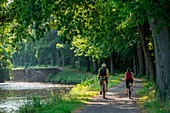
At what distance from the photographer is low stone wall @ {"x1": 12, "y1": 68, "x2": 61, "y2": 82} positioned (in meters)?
82.7

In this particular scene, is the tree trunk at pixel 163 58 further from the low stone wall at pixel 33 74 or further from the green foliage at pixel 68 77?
the low stone wall at pixel 33 74

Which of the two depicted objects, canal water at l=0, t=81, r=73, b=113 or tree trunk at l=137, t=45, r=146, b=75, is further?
tree trunk at l=137, t=45, r=146, b=75

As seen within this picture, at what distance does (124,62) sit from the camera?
71.8 m

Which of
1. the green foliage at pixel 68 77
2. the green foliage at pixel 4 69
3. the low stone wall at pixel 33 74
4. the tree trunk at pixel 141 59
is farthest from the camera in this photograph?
the low stone wall at pixel 33 74

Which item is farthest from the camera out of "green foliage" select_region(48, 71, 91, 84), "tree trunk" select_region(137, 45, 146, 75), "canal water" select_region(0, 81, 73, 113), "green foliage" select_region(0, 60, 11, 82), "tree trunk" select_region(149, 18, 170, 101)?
"green foliage" select_region(0, 60, 11, 82)

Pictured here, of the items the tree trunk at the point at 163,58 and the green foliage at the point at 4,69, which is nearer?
the tree trunk at the point at 163,58

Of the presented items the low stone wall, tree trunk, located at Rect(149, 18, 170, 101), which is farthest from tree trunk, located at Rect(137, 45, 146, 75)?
the low stone wall

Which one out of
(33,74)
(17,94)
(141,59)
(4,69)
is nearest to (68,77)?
(4,69)

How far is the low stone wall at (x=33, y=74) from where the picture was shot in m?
82.7

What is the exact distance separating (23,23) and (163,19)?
23.0 ft

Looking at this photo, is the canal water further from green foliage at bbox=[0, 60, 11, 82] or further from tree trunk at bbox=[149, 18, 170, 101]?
green foliage at bbox=[0, 60, 11, 82]

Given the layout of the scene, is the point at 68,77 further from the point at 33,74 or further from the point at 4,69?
the point at 33,74

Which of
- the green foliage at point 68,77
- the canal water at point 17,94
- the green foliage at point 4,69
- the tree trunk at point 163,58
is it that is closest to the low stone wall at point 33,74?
the green foliage at point 68,77

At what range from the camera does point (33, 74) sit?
85438 mm
